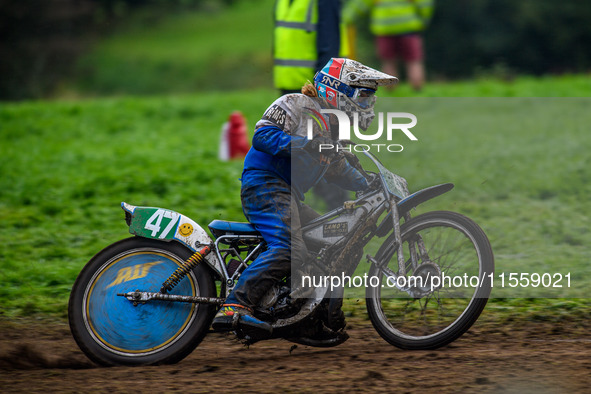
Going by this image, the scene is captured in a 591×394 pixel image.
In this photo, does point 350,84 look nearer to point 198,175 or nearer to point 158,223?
point 158,223

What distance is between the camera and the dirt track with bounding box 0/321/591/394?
4.50 metres

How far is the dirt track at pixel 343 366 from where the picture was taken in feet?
14.8

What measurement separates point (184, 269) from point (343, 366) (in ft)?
3.54

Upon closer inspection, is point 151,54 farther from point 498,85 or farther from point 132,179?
point 132,179

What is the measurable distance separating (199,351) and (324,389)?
4.29ft

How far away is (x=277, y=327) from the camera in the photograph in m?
4.91

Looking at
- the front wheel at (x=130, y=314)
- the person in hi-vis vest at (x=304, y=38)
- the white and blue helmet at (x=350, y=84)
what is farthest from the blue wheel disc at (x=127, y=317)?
the person in hi-vis vest at (x=304, y=38)

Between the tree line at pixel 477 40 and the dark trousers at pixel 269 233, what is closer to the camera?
the dark trousers at pixel 269 233

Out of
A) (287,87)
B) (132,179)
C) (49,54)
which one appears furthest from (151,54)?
(287,87)

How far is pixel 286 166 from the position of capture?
16.4ft

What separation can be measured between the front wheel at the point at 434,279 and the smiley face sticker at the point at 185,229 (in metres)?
1.11

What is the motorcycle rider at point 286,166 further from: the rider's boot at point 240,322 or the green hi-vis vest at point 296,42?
the green hi-vis vest at point 296,42

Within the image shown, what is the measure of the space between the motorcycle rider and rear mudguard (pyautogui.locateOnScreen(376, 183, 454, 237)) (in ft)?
1.42

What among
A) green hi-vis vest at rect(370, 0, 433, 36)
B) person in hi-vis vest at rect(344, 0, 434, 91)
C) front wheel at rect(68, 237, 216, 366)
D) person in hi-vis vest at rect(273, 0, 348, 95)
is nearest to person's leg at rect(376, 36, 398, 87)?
person in hi-vis vest at rect(344, 0, 434, 91)
